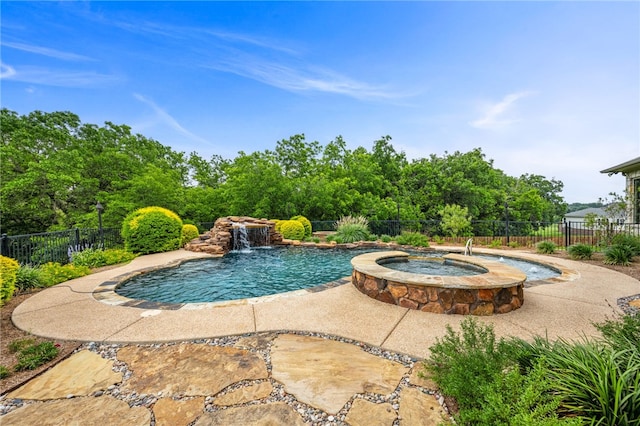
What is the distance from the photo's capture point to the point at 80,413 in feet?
5.44

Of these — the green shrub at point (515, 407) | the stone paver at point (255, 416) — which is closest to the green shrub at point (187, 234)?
the stone paver at point (255, 416)

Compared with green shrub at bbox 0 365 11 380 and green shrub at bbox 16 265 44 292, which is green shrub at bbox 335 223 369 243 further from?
green shrub at bbox 0 365 11 380

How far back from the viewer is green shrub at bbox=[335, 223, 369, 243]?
407 inches

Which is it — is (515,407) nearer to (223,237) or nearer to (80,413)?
(80,413)

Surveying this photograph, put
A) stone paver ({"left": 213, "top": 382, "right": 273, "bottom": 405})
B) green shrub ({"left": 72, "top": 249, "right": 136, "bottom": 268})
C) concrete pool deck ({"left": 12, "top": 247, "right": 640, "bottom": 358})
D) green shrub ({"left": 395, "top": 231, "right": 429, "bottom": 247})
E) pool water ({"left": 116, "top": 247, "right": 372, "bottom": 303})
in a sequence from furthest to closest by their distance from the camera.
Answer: green shrub ({"left": 395, "top": 231, "right": 429, "bottom": 247})
green shrub ({"left": 72, "top": 249, "right": 136, "bottom": 268})
pool water ({"left": 116, "top": 247, "right": 372, "bottom": 303})
concrete pool deck ({"left": 12, "top": 247, "right": 640, "bottom": 358})
stone paver ({"left": 213, "top": 382, "right": 273, "bottom": 405})

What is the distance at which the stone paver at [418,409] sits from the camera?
1.54 m

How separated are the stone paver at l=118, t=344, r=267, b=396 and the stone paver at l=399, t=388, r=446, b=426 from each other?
1052mm

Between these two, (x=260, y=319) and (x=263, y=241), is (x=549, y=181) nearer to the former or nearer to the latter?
(x=263, y=241)

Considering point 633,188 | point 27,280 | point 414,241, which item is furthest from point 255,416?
point 633,188

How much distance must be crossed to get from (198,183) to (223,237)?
10957mm

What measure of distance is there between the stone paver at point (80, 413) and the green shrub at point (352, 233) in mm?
8731

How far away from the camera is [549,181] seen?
3528 centimetres

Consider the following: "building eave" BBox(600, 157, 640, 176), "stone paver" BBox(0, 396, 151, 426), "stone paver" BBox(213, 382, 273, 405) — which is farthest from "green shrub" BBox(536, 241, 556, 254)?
"stone paver" BBox(0, 396, 151, 426)

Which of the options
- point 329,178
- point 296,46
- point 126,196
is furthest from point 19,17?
point 329,178
